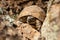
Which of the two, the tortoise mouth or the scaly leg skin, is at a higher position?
the scaly leg skin

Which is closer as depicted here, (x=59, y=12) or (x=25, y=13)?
(x=59, y=12)

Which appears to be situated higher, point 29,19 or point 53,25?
point 53,25

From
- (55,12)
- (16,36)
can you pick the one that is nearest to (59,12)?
(55,12)

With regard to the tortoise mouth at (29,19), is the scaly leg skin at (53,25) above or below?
above

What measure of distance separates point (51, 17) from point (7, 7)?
1675mm

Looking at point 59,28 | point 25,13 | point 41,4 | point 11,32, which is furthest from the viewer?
point 41,4

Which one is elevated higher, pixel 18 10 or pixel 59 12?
pixel 59 12

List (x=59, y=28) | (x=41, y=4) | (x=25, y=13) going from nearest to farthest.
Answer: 1. (x=59, y=28)
2. (x=25, y=13)
3. (x=41, y=4)

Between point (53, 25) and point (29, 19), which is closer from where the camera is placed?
point (53, 25)

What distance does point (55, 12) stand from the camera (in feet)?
5.14

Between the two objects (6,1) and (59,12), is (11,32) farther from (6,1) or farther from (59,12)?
(6,1)

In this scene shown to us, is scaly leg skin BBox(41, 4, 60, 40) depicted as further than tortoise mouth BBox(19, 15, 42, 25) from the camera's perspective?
No

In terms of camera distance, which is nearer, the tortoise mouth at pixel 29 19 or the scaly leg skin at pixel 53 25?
the scaly leg skin at pixel 53 25

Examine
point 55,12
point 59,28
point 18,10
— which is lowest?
point 18,10
